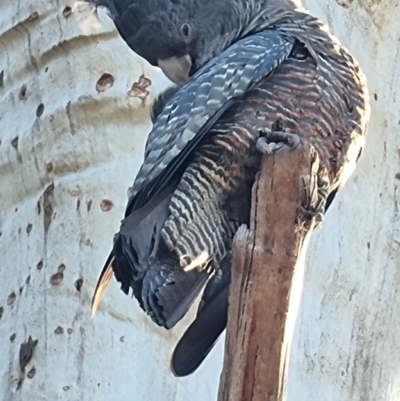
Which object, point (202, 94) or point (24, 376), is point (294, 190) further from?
point (24, 376)

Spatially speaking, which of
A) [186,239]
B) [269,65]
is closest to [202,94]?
[269,65]

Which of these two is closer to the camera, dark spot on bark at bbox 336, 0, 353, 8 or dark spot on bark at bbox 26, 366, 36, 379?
dark spot on bark at bbox 26, 366, 36, 379

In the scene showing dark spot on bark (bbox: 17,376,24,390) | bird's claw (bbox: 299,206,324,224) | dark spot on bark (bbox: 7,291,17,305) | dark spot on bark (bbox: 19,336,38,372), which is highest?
bird's claw (bbox: 299,206,324,224)

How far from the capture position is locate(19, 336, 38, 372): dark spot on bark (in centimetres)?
278

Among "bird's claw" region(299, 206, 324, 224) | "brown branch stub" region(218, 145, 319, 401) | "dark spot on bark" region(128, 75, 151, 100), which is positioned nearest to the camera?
"brown branch stub" region(218, 145, 319, 401)

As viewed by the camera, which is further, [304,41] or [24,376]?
[24,376]

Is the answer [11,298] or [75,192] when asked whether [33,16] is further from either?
[11,298]

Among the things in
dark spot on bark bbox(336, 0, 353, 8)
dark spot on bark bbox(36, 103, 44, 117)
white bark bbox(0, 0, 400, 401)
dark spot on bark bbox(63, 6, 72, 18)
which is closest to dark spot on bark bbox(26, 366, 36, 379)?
white bark bbox(0, 0, 400, 401)

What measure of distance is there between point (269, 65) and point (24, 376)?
3.27ft

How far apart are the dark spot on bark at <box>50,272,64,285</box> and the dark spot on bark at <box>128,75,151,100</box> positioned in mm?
502

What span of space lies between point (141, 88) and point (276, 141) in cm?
96

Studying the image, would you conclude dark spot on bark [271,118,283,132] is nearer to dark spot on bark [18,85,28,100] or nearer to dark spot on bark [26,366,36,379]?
dark spot on bark [26,366,36,379]

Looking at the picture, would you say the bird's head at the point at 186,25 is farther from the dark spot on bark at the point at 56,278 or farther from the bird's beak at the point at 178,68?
the dark spot on bark at the point at 56,278

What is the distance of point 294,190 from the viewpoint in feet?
6.46
